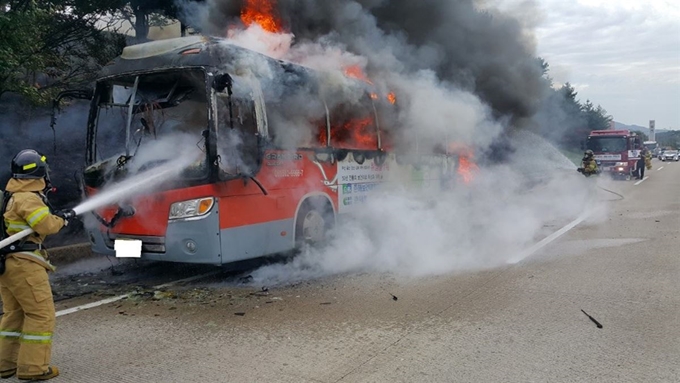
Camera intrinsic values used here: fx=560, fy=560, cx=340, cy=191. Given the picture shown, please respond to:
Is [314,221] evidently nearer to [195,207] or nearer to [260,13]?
[195,207]

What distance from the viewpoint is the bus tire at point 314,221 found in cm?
742

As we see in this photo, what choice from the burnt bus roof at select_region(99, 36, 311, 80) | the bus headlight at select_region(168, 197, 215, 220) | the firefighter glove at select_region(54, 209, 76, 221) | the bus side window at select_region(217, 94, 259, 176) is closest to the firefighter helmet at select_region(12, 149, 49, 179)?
the firefighter glove at select_region(54, 209, 76, 221)

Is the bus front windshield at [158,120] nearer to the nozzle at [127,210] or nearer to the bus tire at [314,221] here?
the nozzle at [127,210]

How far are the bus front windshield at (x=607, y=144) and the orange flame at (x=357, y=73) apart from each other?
18955 mm

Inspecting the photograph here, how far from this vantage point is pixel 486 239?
9461 mm

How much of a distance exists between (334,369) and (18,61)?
6.38m

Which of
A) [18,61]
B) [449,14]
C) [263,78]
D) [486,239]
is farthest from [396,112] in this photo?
[18,61]

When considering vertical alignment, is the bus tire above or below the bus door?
below

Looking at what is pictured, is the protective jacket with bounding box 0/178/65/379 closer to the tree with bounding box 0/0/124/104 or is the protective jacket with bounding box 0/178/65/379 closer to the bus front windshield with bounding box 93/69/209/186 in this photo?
the bus front windshield with bounding box 93/69/209/186

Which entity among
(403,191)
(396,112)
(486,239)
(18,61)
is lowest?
(486,239)

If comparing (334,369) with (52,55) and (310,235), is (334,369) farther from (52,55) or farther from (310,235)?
(52,55)

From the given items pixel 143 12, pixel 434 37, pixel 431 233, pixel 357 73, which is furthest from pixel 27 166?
pixel 434 37

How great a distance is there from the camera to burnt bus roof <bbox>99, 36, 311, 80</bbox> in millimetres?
6246

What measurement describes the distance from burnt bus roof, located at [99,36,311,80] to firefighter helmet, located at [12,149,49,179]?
101 inches
